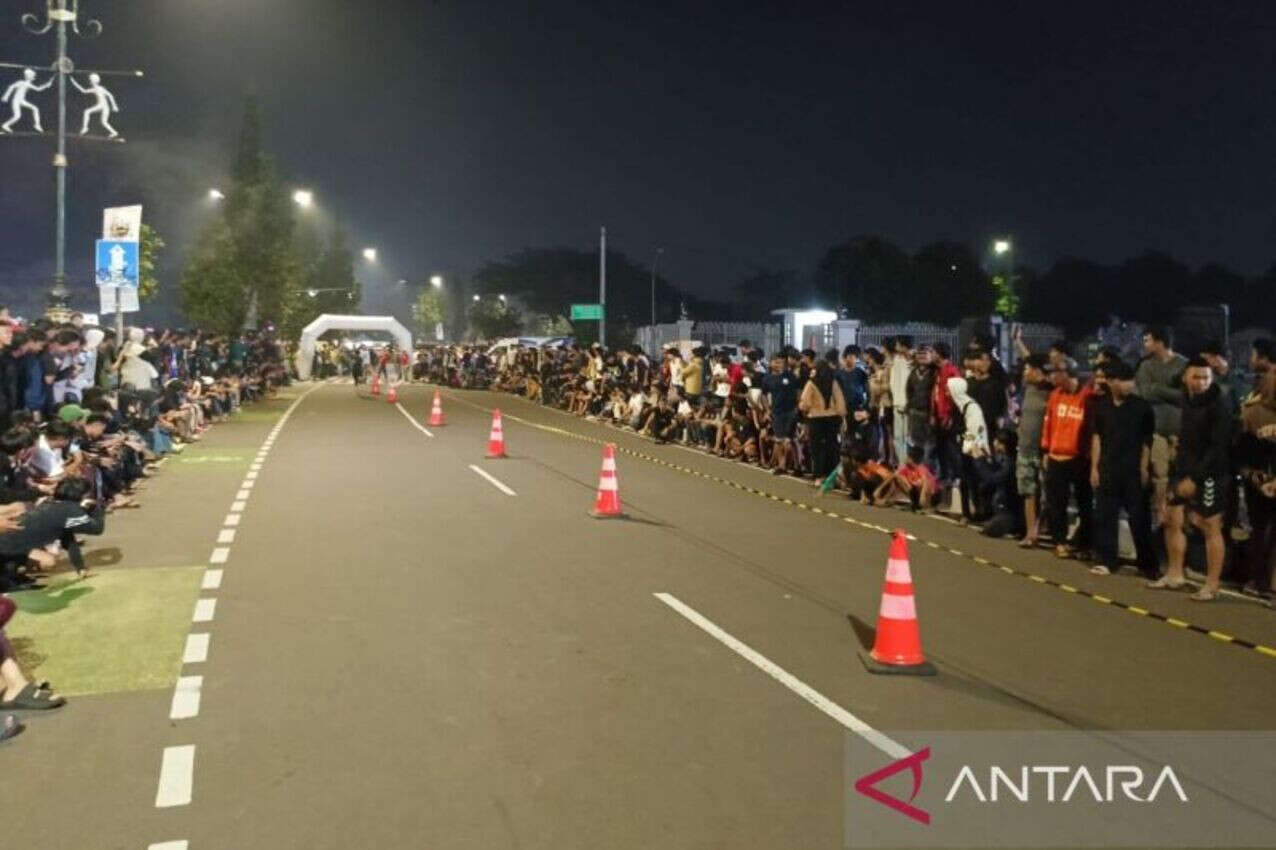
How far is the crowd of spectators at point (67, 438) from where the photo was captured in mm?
9469

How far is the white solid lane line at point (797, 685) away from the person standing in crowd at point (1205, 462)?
418 cm

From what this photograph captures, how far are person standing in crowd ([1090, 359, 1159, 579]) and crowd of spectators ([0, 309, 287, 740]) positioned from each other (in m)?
8.69

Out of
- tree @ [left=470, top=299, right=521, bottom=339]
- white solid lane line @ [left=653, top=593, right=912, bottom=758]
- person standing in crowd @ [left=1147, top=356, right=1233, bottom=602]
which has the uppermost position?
tree @ [left=470, top=299, right=521, bottom=339]

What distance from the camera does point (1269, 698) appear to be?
6918mm

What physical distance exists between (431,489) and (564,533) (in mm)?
4429

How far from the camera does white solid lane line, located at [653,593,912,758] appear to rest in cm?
596

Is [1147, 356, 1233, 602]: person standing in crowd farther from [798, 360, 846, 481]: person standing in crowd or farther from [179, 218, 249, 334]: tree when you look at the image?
[179, 218, 249, 334]: tree

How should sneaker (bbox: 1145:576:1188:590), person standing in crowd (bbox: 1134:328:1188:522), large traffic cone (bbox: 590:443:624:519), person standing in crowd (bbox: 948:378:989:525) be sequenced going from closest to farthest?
sneaker (bbox: 1145:576:1188:590)
person standing in crowd (bbox: 1134:328:1188:522)
person standing in crowd (bbox: 948:378:989:525)
large traffic cone (bbox: 590:443:624:519)

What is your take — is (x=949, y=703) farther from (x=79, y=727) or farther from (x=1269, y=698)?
(x=79, y=727)

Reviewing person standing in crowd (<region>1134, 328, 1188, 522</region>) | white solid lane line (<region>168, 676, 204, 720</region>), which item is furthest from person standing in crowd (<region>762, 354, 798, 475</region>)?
white solid lane line (<region>168, 676, 204, 720</region>)

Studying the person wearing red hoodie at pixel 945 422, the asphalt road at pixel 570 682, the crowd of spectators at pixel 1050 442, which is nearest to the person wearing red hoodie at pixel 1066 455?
the crowd of spectators at pixel 1050 442

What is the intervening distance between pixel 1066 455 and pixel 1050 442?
0.77 feet

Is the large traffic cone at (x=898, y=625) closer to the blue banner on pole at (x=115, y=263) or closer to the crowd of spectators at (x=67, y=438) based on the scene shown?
Answer: the crowd of spectators at (x=67, y=438)

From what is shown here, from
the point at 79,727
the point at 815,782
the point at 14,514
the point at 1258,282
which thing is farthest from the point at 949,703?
the point at 1258,282
